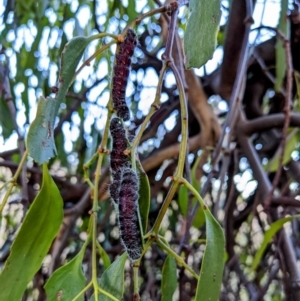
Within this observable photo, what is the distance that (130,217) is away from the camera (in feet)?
1.17

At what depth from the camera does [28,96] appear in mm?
1060

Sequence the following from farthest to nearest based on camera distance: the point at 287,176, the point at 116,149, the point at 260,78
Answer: the point at 260,78
the point at 287,176
the point at 116,149

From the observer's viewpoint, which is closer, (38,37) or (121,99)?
(121,99)

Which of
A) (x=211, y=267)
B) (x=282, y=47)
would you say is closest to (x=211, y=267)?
(x=211, y=267)

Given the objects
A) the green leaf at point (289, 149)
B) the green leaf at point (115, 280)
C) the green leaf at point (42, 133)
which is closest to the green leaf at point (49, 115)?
the green leaf at point (42, 133)

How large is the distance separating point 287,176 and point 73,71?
2.22 ft

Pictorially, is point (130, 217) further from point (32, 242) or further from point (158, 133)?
point (158, 133)

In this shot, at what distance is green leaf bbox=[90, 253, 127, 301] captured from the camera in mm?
412

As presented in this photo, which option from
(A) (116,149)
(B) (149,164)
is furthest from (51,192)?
(B) (149,164)

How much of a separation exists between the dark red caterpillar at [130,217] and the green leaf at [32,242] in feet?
0.38

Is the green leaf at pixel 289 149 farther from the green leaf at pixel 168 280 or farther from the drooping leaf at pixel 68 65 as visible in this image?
the drooping leaf at pixel 68 65

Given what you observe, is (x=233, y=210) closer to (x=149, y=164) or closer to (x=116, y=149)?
(x=149, y=164)

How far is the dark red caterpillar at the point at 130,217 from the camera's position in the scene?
356 millimetres

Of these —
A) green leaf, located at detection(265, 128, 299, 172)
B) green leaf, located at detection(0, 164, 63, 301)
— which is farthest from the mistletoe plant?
green leaf, located at detection(265, 128, 299, 172)
